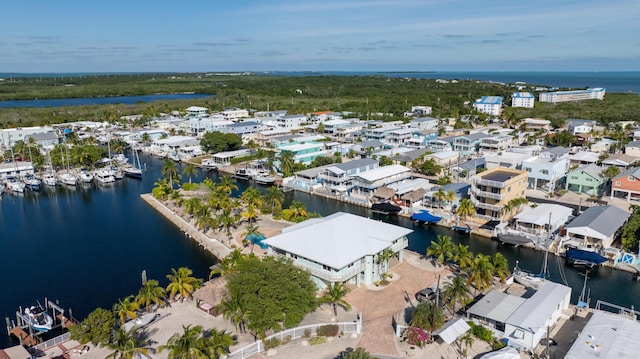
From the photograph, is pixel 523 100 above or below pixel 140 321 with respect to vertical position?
above

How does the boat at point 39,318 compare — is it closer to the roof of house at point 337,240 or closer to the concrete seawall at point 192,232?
the concrete seawall at point 192,232

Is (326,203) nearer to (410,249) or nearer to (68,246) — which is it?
(410,249)

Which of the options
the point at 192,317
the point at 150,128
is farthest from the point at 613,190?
the point at 150,128

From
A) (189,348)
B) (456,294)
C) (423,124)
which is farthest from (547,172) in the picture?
(189,348)

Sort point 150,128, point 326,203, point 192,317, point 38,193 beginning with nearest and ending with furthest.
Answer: point 192,317
point 326,203
point 38,193
point 150,128

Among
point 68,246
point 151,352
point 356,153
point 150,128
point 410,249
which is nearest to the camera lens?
point 151,352

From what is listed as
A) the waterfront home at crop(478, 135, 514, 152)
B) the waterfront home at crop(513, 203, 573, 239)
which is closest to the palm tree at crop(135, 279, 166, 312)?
the waterfront home at crop(513, 203, 573, 239)

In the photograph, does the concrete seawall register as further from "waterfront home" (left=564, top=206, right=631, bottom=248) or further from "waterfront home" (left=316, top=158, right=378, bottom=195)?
"waterfront home" (left=564, top=206, right=631, bottom=248)

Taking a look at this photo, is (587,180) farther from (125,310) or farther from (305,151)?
(125,310)
